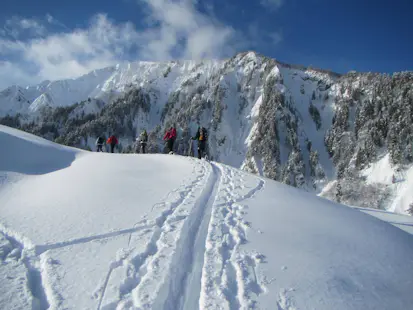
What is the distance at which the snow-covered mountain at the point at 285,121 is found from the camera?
209ft

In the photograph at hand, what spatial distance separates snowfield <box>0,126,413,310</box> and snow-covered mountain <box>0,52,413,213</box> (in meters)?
57.5

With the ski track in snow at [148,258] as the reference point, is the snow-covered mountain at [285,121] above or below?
above

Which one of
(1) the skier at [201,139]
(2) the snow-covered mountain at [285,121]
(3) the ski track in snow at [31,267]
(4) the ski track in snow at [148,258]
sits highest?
(2) the snow-covered mountain at [285,121]

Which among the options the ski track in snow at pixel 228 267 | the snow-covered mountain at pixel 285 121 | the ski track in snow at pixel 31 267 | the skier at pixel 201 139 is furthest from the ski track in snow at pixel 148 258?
the snow-covered mountain at pixel 285 121

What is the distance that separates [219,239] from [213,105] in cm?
11983

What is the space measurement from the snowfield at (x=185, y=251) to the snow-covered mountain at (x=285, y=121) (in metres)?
57.5

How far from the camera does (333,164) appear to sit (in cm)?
8238

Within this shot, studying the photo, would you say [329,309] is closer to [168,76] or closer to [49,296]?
[49,296]

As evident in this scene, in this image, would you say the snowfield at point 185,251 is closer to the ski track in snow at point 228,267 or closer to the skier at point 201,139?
the ski track in snow at point 228,267

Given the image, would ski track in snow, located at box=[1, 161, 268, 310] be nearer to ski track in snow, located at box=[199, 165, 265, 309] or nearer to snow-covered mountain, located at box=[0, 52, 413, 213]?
ski track in snow, located at box=[199, 165, 265, 309]

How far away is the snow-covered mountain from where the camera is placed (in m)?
63.8

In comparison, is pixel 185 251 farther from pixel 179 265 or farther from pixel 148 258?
pixel 148 258

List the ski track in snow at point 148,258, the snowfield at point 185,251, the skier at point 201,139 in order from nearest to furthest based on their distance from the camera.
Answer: the ski track in snow at point 148,258, the snowfield at point 185,251, the skier at point 201,139

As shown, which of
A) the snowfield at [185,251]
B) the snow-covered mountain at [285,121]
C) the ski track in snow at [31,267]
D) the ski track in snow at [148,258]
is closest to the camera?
the ski track in snow at [31,267]
